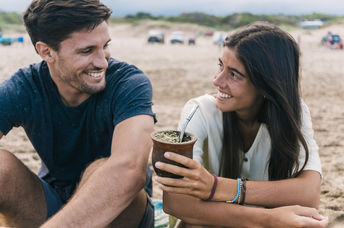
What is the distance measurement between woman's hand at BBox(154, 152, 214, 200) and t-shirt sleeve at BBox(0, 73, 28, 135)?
111 cm

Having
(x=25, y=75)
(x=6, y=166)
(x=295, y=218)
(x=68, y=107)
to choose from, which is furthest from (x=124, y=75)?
(x=295, y=218)

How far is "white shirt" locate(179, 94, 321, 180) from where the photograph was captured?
2.30 m

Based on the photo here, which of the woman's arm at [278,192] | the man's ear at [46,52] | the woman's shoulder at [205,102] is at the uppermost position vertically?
the man's ear at [46,52]

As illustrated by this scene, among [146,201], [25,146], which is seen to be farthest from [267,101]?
[25,146]

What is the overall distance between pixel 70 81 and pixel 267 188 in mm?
1380

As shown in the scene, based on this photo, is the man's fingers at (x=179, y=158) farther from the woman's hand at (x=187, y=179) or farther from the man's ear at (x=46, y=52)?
the man's ear at (x=46, y=52)

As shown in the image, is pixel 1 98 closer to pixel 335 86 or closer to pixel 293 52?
pixel 293 52

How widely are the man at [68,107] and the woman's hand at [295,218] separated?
80 cm

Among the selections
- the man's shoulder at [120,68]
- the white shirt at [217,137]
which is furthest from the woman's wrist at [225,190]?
the man's shoulder at [120,68]

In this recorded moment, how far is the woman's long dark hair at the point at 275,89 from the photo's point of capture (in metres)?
2.12

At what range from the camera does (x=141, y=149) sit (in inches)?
77.2

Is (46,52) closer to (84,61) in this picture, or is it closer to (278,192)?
(84,61)

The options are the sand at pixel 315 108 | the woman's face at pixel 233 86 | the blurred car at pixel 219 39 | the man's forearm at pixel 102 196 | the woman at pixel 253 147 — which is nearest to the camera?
the man's forearm at pixel 102 196

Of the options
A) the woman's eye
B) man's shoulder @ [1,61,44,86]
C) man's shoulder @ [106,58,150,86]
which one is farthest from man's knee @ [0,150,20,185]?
the woman's eye
